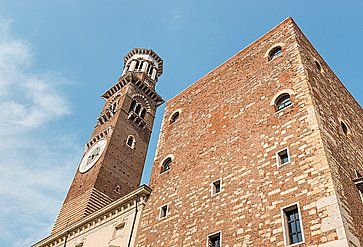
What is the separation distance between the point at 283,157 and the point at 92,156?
895 inches

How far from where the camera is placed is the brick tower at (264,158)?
34.6 feet

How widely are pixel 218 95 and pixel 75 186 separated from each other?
1778 centimetres

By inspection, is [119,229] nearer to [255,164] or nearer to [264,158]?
[255,164]

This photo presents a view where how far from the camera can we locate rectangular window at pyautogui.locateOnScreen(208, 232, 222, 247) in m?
12.2

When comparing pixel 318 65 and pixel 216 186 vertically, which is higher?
pixel 318 65

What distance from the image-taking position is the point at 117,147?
31.4 meters

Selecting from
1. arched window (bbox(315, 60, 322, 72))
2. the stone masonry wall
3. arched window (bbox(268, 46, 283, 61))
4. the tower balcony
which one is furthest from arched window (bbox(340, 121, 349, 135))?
the tower balcony

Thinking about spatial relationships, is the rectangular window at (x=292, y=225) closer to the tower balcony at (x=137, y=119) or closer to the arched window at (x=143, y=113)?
the tower balcony at (x=137, y=119)

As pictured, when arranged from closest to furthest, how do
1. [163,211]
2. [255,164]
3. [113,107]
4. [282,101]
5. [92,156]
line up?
[255,164], [282,101], [163,211], [92,156], [113,107]

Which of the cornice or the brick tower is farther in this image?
the cornice

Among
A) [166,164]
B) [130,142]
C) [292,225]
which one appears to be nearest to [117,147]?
[130,142]

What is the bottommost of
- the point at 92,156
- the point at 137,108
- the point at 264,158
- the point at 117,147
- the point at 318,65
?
the point at 264,158

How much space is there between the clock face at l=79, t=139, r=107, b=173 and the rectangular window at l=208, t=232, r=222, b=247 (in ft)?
64.5

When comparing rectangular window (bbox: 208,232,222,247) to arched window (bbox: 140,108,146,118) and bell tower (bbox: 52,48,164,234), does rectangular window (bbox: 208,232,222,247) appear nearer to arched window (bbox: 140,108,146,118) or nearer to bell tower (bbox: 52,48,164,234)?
bell tower (bbox: 52,48,164,234)
